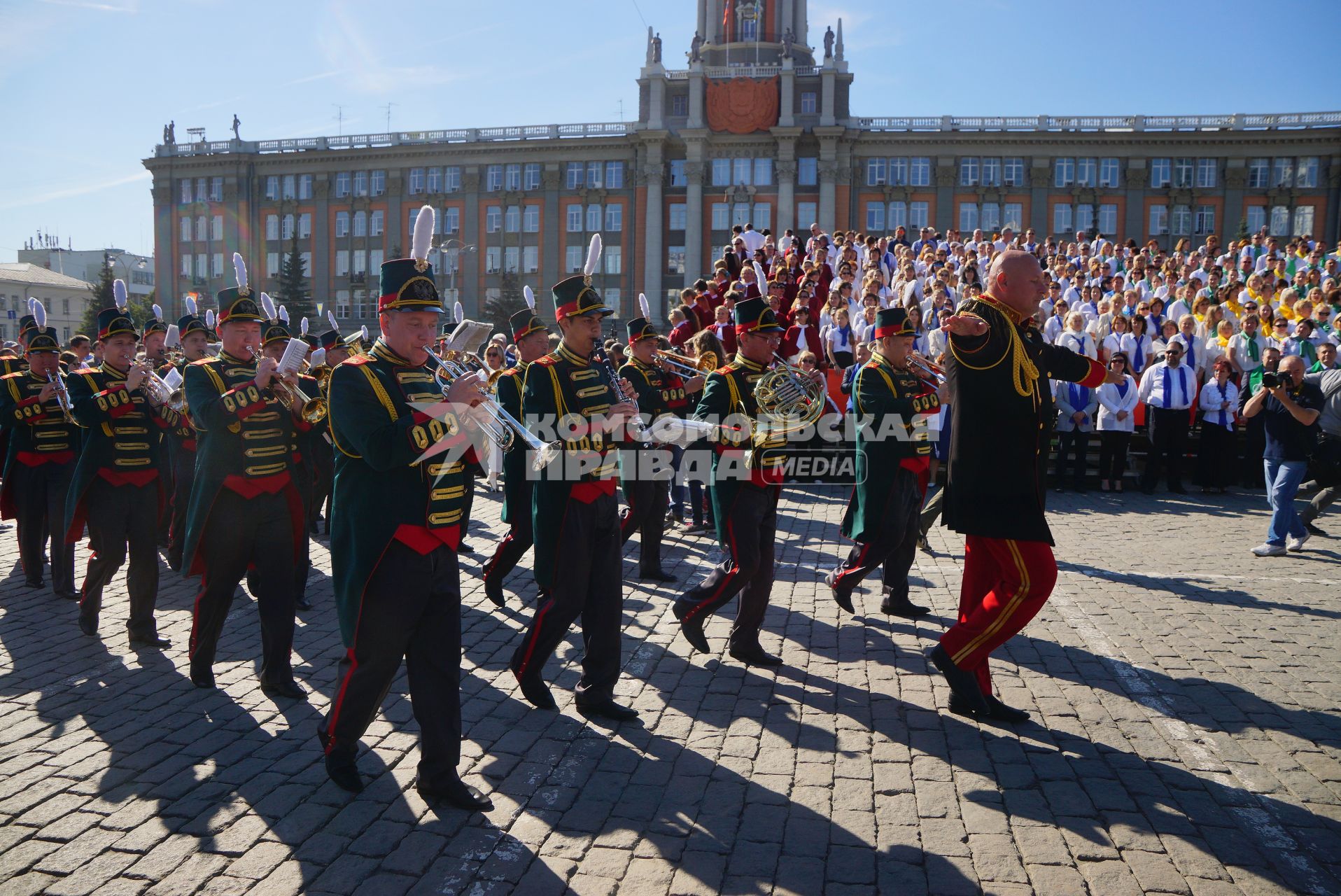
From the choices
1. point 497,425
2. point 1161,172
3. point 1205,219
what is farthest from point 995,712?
point 1205,219

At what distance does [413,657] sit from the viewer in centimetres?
440

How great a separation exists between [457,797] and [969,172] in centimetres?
6525

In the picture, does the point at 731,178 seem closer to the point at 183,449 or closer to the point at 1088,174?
the point at 1088,174

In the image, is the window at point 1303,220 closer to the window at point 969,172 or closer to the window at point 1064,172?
the window at point 1064,172

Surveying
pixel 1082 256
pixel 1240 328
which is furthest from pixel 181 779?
pixel 1082 256

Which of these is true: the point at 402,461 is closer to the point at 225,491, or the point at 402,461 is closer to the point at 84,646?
the point at 225,491

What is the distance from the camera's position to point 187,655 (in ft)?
21.7

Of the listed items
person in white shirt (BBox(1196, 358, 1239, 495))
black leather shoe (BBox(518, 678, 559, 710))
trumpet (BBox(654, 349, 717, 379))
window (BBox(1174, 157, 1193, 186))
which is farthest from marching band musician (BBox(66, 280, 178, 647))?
window (BBox(1174, 157, 1193, 186))

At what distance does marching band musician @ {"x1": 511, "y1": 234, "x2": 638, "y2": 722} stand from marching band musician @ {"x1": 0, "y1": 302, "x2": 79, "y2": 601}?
508 centimetres

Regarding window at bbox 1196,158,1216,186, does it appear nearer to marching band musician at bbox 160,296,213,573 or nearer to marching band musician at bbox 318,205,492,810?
marching band musician at bbox 160,296,213,573

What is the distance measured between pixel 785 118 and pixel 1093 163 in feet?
63.7

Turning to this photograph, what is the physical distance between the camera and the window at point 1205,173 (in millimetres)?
61438

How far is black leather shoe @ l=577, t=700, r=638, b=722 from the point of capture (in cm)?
539

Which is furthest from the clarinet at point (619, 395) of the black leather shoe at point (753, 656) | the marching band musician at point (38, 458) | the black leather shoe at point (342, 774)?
the marching band musician at point (38, 458)
